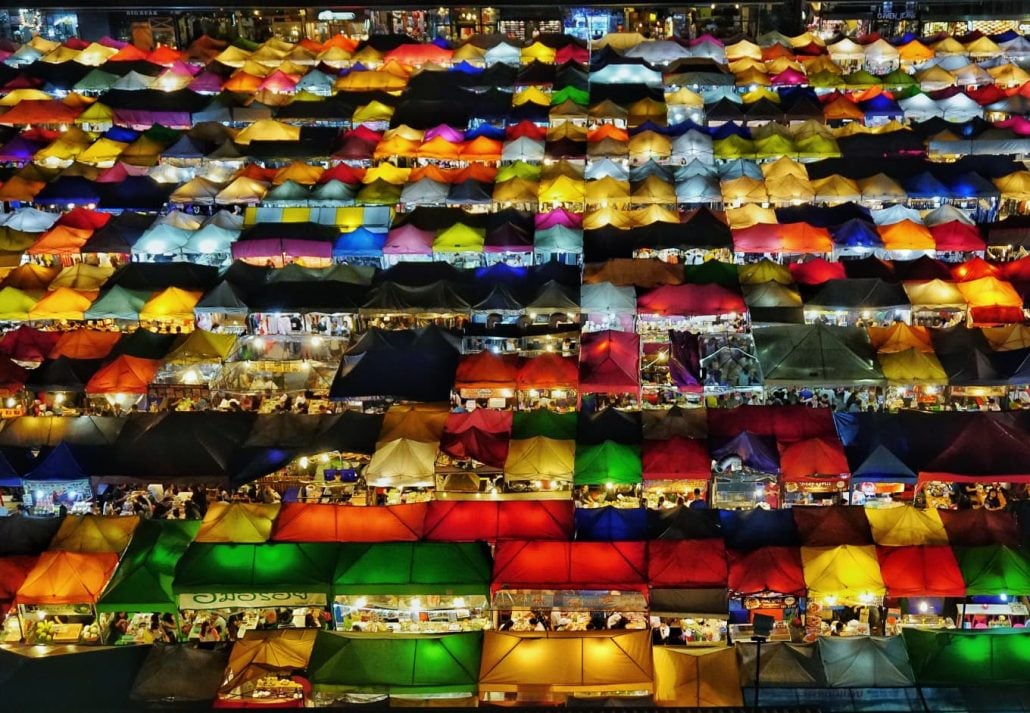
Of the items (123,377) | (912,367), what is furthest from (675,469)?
(123,377)

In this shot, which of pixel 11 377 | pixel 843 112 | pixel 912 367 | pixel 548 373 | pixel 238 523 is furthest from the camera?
pixel 843 112

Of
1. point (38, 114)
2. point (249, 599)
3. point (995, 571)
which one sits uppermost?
point (995, 571)

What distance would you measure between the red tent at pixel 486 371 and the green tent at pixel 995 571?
15.9 ft

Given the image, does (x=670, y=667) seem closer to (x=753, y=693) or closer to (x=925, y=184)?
(x=753, y=693)

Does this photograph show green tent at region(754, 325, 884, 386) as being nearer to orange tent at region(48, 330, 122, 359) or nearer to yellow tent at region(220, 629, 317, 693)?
yellow tent at region(220, 629, 317, 693)

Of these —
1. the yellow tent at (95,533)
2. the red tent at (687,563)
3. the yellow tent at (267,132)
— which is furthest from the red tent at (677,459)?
the yellow tent at (267,132)

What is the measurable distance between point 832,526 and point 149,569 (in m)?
5.71

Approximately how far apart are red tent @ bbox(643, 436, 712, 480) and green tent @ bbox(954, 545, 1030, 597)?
7.76ft

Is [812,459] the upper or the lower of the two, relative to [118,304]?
upper

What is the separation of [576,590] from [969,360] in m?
5.46

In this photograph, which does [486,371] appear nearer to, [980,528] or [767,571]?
[767,571]

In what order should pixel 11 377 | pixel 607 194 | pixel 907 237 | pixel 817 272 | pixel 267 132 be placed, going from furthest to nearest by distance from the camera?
pixel 267 132, pixel 607 194, pixel 907 237, pixel 817 272, pixel 11 377

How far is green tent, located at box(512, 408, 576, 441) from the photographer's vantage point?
11.0 m

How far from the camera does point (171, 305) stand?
13.6m
